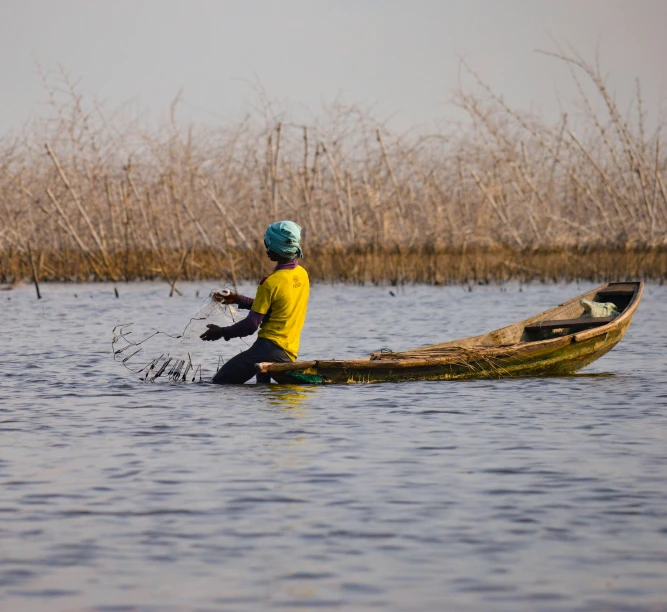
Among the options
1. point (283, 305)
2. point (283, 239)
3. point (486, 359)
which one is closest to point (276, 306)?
point (283, 305)

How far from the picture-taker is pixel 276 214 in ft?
70.7

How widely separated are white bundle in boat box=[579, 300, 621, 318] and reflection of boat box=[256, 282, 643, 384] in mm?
265

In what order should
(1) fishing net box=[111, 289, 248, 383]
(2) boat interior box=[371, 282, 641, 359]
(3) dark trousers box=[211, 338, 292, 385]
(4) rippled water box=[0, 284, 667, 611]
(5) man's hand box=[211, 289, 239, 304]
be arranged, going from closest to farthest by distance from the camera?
(4) rippled water box=[0, 284, 667, 611] < (5) man's hand box=[211, 289, 239, 304] < (3) dark trousers box=[211, 338, 292, 385] < (1) fishing net box=[111, 289, 248, 383] < (2) boat interior box=[371, 282, 641, 359]

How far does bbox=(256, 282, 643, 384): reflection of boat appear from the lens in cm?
915

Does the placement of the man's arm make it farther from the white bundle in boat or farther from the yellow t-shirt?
the white bundle in boat

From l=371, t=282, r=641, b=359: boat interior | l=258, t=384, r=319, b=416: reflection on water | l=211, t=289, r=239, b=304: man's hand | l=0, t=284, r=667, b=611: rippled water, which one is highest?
l=211, t=289, r=239, b=304: man's hand

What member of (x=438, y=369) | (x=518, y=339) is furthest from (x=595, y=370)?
(x=438, y=369)

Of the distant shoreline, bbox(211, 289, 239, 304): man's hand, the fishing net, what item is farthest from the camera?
the distant shoreline

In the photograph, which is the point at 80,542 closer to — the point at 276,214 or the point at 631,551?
the point at 631,551

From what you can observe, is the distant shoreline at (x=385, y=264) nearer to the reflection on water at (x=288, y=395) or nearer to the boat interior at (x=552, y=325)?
the boat interior at (x=552, y=325)

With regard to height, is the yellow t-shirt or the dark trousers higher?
the yellow t-shirt

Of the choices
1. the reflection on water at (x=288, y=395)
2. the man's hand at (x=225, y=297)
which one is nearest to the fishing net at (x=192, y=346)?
the man's hand at (x=225, y=297)

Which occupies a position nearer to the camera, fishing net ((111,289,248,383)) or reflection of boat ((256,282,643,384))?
reflection of boat ((256,282,643,384))

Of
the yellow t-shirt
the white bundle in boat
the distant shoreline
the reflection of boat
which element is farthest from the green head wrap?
the distant shoreline
